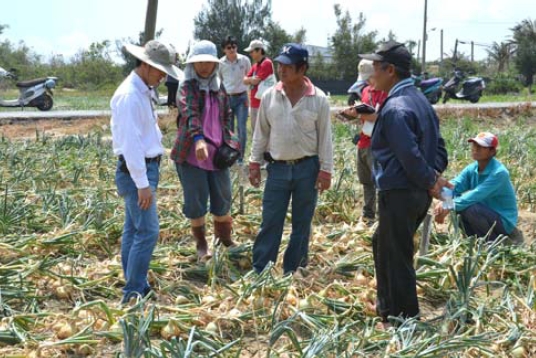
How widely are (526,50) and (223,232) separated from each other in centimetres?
3476

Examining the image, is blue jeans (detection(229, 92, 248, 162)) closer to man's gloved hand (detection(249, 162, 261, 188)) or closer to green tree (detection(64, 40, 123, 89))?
man's gloved hand (detection(249, 162, 261, 188))

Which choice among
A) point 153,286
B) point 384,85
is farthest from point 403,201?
point 153,286

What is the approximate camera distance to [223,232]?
165 inches

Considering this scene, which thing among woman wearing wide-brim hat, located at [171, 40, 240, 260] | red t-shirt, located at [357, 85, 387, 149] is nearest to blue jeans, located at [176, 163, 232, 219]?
woman wearing wide-brim hat, located at [171, 40, 240, 260]

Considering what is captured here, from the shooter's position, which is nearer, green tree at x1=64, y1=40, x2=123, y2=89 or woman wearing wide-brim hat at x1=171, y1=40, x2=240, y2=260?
woman wearing wide-brim hat at x1=171, y1=40, x2=240, y2=260

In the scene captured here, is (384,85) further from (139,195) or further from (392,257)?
(139,195)

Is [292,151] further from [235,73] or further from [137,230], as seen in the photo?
[235,73]

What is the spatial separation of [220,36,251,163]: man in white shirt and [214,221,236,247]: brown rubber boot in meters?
2.54

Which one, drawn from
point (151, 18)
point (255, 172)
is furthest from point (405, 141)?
point (151, 18)

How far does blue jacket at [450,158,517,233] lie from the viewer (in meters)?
4.08

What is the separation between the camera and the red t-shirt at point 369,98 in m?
4.48

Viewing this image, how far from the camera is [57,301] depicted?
11.1 feet

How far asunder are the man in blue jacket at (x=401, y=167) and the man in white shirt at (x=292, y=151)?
58cm

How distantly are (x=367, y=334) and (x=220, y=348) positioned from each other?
616 mm
